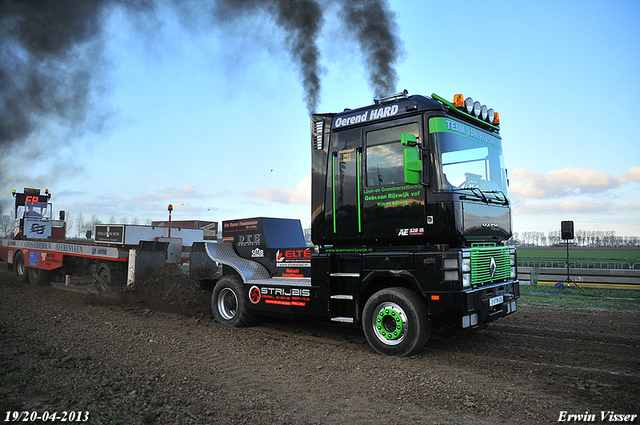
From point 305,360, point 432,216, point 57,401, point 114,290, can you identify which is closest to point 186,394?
point 57,401

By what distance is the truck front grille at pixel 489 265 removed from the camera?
5750mm

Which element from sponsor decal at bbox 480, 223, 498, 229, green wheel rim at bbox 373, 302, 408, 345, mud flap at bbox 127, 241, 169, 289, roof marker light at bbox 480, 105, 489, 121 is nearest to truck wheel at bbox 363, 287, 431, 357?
green wheel rim at bbox 373, 302, 408, 345

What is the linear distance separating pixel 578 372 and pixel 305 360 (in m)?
3.41

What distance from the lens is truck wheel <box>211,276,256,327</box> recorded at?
26.1 ft

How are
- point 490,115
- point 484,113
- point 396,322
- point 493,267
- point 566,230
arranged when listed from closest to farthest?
point 396,322 < point 493,267 < point 484,113 < point 490,115 < point 566,230

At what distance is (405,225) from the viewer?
233 inches

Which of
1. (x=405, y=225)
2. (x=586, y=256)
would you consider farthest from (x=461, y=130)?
(x=586, y=256)

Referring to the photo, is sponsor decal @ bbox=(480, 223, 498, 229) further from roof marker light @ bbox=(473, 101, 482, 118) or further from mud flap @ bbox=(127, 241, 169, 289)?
mud flap @ bbox=(127, 241, 169, 289)

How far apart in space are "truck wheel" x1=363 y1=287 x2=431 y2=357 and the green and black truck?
0.05 ft

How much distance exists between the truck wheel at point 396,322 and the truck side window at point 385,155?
160 cm

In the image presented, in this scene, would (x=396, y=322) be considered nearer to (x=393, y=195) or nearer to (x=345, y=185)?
(x=393, y=195)

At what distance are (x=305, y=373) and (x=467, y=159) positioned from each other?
3.74 metres

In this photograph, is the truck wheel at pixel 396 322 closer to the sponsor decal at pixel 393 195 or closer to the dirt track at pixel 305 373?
the dirt track at pixel 305 373

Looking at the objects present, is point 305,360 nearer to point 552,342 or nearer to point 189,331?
point 189,331
